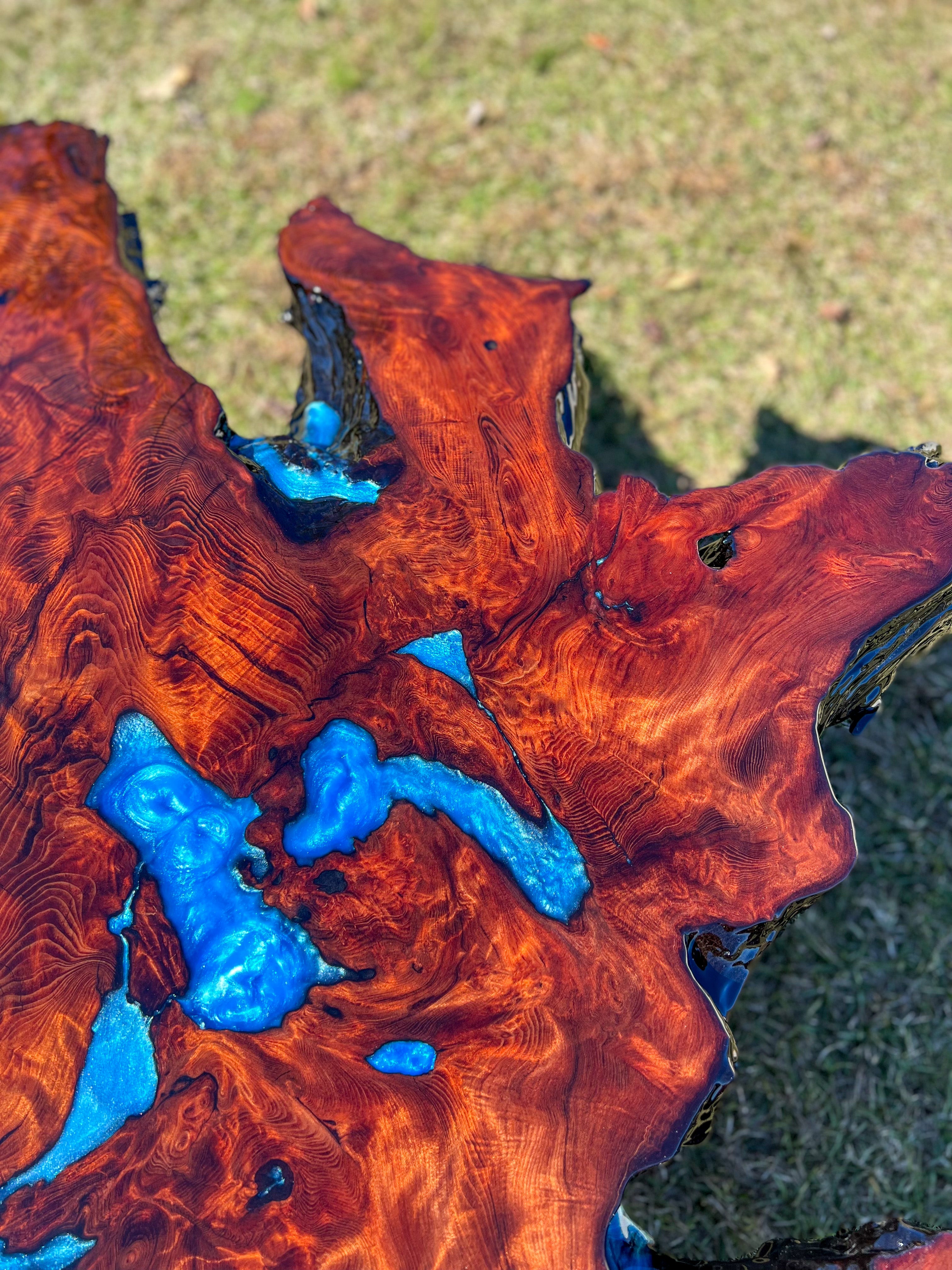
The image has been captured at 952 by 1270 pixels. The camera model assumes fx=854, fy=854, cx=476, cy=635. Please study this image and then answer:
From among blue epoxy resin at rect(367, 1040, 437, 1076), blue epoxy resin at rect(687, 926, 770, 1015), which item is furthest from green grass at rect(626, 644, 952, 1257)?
blue epoxy resin at rect(367, 1040, 437, 1076)

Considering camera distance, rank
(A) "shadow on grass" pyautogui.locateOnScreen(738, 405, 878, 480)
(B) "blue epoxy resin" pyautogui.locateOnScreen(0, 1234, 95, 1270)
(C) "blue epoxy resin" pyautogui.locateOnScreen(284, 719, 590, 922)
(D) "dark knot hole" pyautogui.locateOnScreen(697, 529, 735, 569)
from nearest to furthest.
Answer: (B) "blue epoxy resin" pyautogui.locateOnScreen(0, 1234, 95, 1270) → (C) "blue epoxy resin" pyautogui.locateOnScreen(284, 719, 590, 922) → (D) "dark knot hole" pyautogui.locateOnScreen(697, 529, 735, 569) → (A) "shadow on grass" pyautogui.locateOnScreen(738, 405, 878, 480)

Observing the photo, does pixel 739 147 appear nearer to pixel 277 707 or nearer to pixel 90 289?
pixel 90 289

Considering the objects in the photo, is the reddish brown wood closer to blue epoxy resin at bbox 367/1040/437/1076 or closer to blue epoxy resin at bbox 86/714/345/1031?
blue epoxy resin at bbox 86/714/345/1031

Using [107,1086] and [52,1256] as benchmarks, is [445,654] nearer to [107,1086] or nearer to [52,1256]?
[107,1086]

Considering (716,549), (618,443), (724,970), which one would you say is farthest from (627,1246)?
(618,443)

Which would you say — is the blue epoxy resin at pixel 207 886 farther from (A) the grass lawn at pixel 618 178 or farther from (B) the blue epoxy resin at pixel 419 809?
(A) the grass lawn at pixel 618 178

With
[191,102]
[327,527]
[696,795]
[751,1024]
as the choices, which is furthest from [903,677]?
[191,102]
